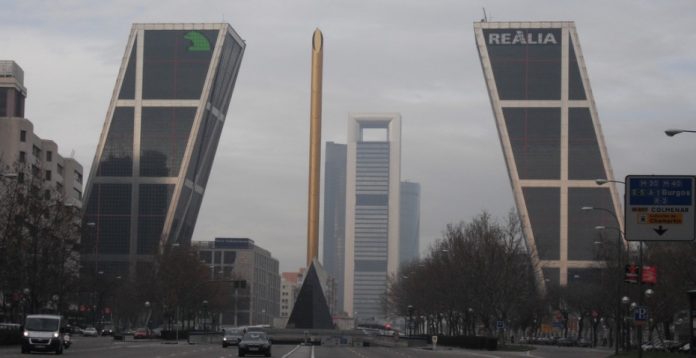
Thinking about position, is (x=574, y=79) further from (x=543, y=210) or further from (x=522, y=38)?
(x=543, y=210)

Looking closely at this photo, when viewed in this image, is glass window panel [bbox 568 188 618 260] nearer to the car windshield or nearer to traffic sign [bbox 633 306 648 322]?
traffic sign [bbox 633 306 648 322]

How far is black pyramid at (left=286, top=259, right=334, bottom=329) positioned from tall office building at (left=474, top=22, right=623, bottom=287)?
47.1 m

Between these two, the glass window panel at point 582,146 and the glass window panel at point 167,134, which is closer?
the glass window panel at point 582,146

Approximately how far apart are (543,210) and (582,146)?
12.0 m

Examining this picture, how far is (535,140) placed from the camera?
624 feet

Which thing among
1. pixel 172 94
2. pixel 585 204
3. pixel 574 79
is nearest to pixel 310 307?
pixel 172 94

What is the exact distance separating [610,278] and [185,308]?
52.5 meters

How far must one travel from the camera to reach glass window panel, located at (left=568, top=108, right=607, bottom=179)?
7598 inches

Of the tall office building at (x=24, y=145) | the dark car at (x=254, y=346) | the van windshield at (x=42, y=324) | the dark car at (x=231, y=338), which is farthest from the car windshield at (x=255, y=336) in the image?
the tall office building at (x=24, y=145)

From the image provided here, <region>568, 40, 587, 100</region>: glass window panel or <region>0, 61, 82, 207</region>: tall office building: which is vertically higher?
<region>568, 40, 587, 100</region>: glass window panel

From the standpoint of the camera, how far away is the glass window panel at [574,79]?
19188 cm

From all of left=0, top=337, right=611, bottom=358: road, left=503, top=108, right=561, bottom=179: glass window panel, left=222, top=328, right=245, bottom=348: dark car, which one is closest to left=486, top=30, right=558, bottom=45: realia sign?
left=503, top=108, right=561, bottom=179: glass window panel

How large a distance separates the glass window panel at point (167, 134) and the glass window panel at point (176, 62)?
258cm

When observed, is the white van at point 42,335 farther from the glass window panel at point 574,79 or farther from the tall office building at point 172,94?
the glass window panel at point 574,79
